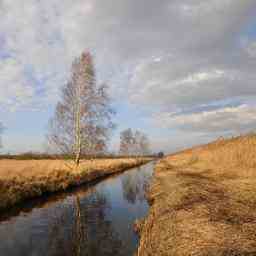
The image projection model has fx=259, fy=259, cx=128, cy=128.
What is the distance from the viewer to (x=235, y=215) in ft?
27.8

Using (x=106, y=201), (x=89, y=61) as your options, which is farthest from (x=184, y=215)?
(x=89, y=61)

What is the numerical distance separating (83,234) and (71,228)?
1.14m

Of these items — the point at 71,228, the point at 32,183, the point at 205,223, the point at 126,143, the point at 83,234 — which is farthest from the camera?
the point at 126,143

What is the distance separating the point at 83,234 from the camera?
11031 mm

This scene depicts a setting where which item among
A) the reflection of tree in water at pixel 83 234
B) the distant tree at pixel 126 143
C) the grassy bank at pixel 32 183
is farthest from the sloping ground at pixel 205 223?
the distant tree at pixel 126 143

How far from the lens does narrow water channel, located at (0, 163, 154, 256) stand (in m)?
9.57

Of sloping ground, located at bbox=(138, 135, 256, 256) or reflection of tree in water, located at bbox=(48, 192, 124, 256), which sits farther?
reflection of tree in water, located at bbox=(48, 192, 124, 256)

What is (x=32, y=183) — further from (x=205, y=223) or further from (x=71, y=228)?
(x=205, y=223)

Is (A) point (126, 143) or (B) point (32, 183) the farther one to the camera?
(A) point (126, 143)

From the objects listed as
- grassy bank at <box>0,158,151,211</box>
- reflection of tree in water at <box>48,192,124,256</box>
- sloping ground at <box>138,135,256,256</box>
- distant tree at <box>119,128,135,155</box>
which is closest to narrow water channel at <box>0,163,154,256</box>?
reflection of tree in water at <box>48,192,124,256</box>

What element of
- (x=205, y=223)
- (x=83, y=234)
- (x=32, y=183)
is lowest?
(x=83, y=234)

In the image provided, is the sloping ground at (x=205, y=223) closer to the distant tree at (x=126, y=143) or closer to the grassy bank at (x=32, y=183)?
the grassy bank at (x=32, y=183)

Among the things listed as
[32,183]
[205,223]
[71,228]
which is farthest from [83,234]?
[32,183]

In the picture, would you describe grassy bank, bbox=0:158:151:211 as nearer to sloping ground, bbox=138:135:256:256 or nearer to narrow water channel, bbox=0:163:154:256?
narrow water channel, bbox=0:163:154:256
